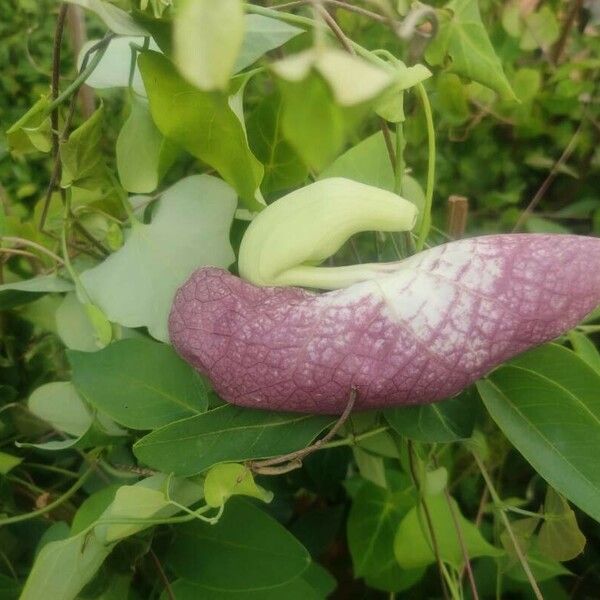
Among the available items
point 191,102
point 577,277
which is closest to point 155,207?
point 191,102

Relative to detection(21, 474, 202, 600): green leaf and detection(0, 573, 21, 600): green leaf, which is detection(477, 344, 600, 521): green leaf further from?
detection(0, 573, 21, 600): green leaf

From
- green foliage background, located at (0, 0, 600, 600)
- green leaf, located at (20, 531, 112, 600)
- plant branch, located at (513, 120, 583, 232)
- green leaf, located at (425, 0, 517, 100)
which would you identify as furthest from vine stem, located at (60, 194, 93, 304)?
plant branch, located at (513, 120, 583, 232)

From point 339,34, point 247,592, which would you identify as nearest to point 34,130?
point 339,34

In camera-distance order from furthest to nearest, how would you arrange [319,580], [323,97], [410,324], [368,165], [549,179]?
[549,179], [319,580], [368,165], [410,324], [323,97]

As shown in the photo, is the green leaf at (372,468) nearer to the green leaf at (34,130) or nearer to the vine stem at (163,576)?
the vine stem at (163,576)

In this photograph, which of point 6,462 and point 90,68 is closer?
point 90,68

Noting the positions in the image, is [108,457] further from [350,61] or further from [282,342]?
[350,61]

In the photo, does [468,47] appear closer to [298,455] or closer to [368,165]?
[368,165]

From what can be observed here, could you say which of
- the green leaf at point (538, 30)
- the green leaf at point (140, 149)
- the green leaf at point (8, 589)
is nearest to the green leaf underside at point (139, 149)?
the green leaf at point (140, 149)
